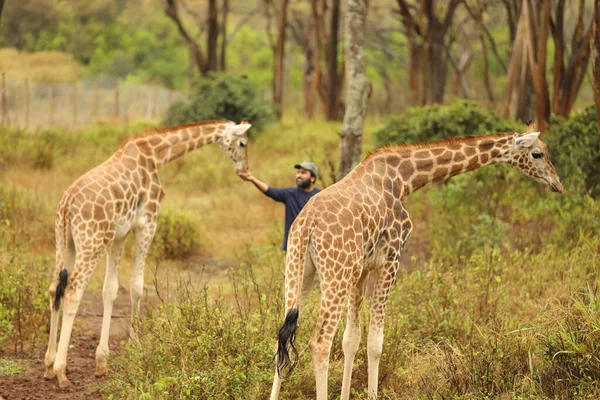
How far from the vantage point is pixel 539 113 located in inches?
521

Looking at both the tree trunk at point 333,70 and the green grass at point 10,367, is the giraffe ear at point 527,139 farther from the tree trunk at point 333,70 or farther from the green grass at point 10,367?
the tree trunk at point 333,70

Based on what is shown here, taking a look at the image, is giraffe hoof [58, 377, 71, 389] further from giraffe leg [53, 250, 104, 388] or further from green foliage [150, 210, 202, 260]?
green foliage [150, 210, 202, 260]

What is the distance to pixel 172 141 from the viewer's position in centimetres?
876

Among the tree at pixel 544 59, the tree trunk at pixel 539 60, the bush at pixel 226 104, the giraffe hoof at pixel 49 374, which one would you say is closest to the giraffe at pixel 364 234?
the giraffe hoof at pixel 49 374

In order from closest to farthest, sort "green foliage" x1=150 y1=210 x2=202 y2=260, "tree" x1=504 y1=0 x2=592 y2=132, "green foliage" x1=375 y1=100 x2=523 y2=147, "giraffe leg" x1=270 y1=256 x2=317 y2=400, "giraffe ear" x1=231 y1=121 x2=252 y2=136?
"giraffe leg" x1=270 y1=256 x2=317 y2=400
"giraffe ear" x1=231 y1=121 x2=252 y2=136
"green foliage" x1=150 y1=210 x2=202 y2=260
"tree" x1=504 y1=0 x2=592 y2=132
"green foliage" x1=375 y1=100 x2=523 y2=147

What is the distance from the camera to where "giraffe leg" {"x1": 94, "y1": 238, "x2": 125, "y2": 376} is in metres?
7.76

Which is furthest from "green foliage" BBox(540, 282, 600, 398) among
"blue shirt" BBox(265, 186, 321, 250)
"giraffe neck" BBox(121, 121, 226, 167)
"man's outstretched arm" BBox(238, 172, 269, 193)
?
"giraffe neck" BBox(121, 121, 226, 167)

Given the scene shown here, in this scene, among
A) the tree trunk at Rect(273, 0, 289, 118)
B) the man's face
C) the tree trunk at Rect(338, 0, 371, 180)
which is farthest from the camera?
the tree trunk at Rect(273, 0, 289, 118)

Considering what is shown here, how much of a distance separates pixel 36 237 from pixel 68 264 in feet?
13.7

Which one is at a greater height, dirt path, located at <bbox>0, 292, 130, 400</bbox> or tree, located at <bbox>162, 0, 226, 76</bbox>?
tree, located at <bbox>162, 0, 226, 76</bbox>

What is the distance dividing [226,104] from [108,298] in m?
13.5

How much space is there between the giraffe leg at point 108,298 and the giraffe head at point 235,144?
5.18 ft

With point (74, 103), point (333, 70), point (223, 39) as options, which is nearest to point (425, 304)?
point (333, 70)

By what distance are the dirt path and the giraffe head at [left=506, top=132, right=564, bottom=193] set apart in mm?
4032
